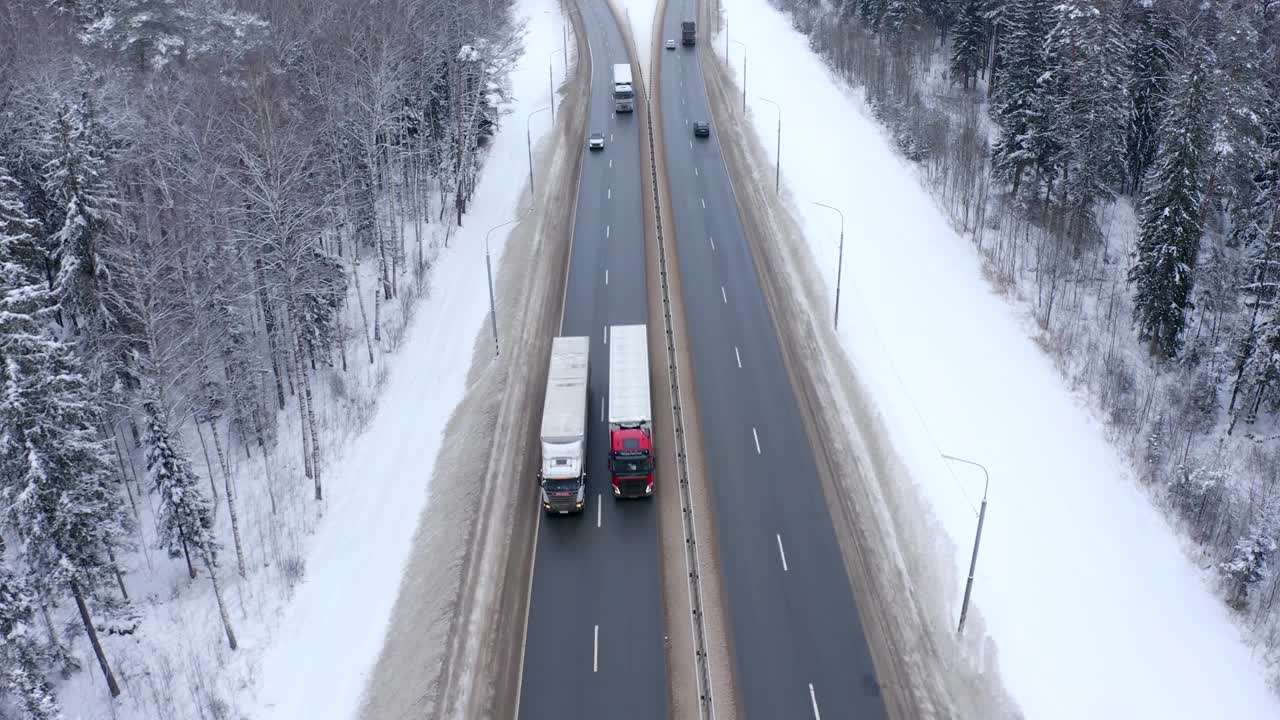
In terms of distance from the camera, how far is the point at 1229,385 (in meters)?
48.5

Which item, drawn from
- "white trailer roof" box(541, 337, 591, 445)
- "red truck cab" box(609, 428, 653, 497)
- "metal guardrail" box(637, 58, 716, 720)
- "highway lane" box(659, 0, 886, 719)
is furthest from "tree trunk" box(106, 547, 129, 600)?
"highway lane" box(659, 0, 886, 719)

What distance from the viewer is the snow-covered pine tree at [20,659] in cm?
2591

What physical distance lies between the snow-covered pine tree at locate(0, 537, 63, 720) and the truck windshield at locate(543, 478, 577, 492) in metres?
16.9

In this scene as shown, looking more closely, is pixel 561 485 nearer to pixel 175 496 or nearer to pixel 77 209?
pixel 175 496

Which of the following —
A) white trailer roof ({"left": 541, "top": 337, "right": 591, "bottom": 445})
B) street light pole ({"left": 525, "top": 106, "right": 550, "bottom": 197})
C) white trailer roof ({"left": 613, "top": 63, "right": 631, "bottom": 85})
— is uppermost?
white trailer roof ({"left": 613, "top": 63, "right": 631, "bottom": 85})

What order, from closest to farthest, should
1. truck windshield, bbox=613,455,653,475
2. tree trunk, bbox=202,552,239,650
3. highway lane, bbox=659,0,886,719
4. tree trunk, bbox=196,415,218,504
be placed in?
highway lane, bbox=659,0,886,719 < tree trunk, bbox=202,552,239,650 < truck windshield, bbox=613,455,653,475 < tree trunk, bbox=196,415,218,504

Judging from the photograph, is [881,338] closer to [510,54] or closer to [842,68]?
[510,54]

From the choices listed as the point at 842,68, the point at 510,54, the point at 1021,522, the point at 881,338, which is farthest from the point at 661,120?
the point at 1021,522

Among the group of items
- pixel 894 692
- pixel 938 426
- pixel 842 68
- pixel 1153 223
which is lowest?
pixel 894 692

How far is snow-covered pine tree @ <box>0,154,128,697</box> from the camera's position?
92.4ft

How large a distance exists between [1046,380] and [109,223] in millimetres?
43906

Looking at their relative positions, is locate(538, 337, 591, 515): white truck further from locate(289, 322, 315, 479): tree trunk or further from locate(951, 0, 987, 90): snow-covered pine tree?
locate(951, 0, 987, 90): snow-covered pine tree

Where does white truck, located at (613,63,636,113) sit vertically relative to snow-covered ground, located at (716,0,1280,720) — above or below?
above

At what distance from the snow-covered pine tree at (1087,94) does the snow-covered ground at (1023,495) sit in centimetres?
856
